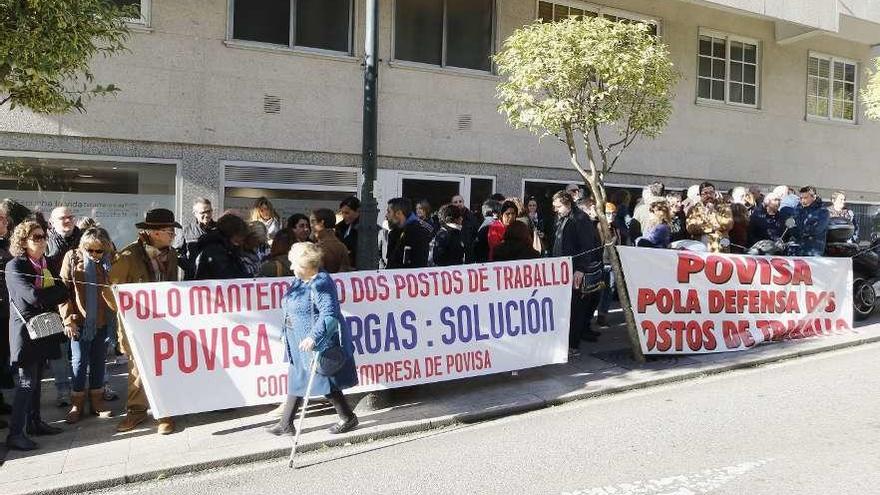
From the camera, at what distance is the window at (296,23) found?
10.3 metres

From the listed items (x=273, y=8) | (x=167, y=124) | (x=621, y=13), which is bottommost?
(x=167, y=124)

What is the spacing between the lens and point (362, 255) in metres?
6.77

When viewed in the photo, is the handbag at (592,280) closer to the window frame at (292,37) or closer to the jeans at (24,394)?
the jeans at (24,394)

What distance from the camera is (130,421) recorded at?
572cm

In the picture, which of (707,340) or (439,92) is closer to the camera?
(707,340)

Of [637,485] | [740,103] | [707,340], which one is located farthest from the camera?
[740,103]

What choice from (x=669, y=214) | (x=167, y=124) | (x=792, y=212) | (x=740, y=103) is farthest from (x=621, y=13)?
(x=167, y=124)

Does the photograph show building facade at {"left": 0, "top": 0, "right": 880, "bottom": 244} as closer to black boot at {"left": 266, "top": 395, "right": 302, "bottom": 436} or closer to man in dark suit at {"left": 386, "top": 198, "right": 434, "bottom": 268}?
man in dark suit at {"left": 386, "top": 198, "right": 434, "bottom": 268}

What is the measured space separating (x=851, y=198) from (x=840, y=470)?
14.3m

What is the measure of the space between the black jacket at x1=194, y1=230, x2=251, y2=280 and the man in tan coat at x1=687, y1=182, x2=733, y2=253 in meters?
5.32

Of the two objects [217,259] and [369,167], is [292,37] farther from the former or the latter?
[217,259]

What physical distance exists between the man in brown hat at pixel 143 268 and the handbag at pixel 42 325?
1.52 feet

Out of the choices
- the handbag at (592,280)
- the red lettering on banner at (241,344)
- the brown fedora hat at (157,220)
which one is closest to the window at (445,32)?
the handbag at (592,280)

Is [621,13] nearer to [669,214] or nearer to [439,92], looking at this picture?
[439,92]
